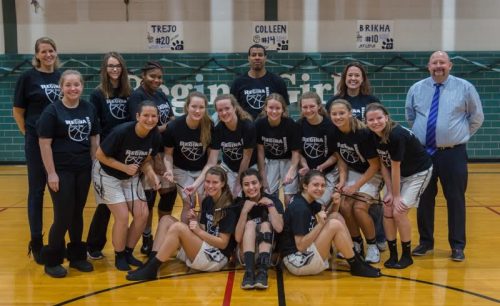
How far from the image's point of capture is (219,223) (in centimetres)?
466

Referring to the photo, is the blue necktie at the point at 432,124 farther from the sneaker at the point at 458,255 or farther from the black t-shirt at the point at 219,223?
the black t-shirt at the point at 219,223

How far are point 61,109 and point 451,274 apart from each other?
3437 millimetres

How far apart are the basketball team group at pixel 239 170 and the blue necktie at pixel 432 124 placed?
0.04ft

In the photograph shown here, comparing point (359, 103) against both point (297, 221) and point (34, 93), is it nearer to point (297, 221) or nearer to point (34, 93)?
point (297, 221)

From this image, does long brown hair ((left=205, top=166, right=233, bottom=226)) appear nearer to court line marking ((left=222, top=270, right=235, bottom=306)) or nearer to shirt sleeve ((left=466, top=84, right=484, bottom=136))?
court line marking ((left=222, top=270, right=235, bottom=306))

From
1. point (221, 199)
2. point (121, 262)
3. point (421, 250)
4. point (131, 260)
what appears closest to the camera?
point (221, 199)

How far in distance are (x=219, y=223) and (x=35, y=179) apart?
5.42 feet

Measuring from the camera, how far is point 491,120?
1087 cm

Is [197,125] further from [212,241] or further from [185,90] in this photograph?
[185,90]

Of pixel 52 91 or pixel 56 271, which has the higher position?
pixel 52 91

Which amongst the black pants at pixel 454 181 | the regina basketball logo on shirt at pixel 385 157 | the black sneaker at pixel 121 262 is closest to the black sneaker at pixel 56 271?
the black sneaker at pixel 121 262

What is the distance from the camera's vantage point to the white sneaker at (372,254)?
4.95 m

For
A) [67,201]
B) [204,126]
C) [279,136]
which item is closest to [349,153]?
[279,136]

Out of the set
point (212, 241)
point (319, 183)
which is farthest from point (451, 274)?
point (212, 241)
